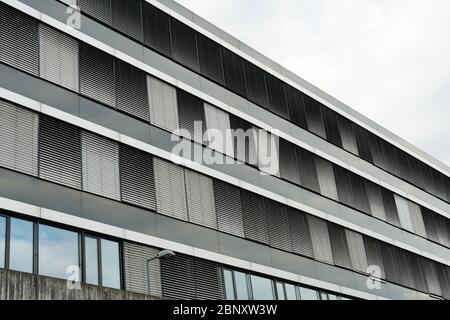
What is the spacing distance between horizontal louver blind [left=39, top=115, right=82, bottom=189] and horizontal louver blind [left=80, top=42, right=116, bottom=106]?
192 cm

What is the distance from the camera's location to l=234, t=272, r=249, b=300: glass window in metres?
25.1

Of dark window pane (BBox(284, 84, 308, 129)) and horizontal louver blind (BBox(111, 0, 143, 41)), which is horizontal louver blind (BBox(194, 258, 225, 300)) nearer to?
horizontal louver blind (BBox(111, 0, 143, 41))

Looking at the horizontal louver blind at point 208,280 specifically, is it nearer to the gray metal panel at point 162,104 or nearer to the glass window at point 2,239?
the gray metal panel at point 162,104

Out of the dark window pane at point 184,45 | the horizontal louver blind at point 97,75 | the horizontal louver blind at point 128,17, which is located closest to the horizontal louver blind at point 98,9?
the horizontal louver blind at point 128,17

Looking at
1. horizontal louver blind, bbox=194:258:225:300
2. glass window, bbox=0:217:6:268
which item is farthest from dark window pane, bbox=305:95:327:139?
glass window, bbox=0:217:6:268

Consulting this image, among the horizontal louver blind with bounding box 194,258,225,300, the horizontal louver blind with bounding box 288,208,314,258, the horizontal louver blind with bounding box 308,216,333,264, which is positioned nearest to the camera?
the horizontal louver blind with bounding box 194,258,225,300

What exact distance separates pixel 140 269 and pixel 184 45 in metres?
10.3

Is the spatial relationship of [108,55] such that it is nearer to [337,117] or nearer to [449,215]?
[337,117]

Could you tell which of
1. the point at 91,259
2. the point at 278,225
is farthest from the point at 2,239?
the point at 278,225

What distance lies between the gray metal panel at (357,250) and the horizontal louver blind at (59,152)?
1503 cm

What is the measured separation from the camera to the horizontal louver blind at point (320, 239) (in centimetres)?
3000
